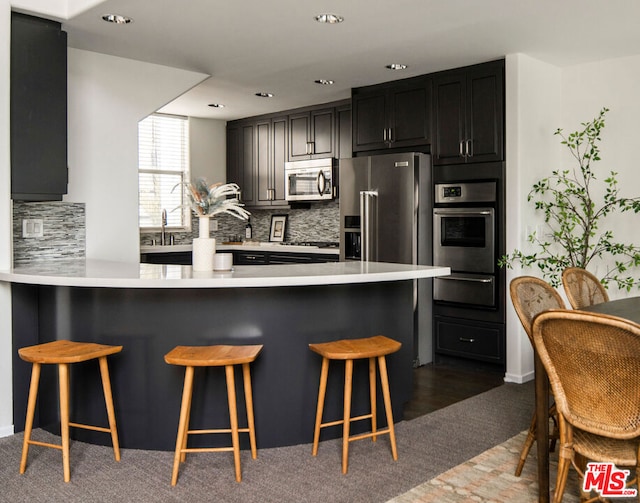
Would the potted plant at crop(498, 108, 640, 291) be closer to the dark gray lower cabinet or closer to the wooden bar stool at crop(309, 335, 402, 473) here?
the dark gray lower cabinet

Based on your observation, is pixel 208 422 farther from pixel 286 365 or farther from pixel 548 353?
pixel 548 353

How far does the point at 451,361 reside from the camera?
5.09 metres

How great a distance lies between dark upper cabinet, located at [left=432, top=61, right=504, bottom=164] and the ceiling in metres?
0.13

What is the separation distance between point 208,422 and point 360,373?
0.84 meters

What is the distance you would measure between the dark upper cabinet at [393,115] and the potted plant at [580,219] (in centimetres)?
105

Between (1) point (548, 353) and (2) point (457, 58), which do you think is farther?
(2) point (457, 58)

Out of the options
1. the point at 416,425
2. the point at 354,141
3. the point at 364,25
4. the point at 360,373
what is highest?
the point at 364,25

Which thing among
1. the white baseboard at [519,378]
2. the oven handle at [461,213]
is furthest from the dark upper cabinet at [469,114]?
Result: the white baseboard at [519,378]

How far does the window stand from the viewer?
6.69 metres

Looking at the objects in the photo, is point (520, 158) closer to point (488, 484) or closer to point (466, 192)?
point (466, 192)

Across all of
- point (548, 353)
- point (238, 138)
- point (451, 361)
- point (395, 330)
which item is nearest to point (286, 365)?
point (395, 330)

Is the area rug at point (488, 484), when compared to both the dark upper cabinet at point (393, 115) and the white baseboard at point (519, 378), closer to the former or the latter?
the white baseboard at point (519, 378)

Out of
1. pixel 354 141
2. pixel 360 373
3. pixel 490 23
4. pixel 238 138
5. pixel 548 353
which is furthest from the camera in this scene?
pixel 238 138

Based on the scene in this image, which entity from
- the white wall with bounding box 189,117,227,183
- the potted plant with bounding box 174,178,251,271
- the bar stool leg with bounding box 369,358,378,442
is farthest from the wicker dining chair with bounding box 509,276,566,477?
the white wall with bounding box 189,117,227,183
